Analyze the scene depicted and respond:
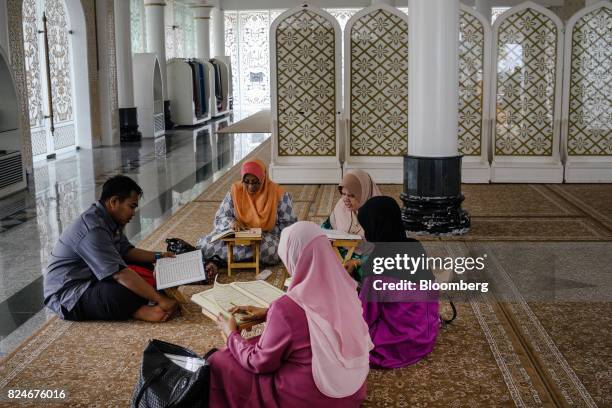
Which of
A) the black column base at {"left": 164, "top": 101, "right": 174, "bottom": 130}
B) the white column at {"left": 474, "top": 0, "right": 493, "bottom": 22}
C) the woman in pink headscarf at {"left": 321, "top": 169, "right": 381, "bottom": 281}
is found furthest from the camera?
the black column base at {"left": 164, "top": 101, "right": 174, "bottom": 130}

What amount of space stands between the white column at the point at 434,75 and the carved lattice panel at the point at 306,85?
7.39 ft

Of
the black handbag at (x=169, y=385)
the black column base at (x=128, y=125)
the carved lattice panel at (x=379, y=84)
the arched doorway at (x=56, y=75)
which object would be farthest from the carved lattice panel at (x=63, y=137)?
the black handbag at (x=169, y=385)

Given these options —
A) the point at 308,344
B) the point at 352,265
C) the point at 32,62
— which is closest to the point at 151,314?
the point at 352,265

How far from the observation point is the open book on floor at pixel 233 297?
3049 mm

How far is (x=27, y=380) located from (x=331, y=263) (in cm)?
155

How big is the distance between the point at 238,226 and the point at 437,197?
1827mm

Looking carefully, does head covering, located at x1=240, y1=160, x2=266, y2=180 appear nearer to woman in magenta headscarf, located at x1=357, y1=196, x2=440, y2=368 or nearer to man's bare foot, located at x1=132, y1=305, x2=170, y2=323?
man's bare foot, located at x1=132, y1=305, x2=170, y2=323

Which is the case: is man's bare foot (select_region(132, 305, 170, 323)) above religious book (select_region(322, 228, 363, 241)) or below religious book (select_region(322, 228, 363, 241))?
below

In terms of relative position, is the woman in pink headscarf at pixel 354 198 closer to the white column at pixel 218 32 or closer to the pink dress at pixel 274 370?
the pink dress at pixel 274 370

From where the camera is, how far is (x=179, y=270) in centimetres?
A: 374

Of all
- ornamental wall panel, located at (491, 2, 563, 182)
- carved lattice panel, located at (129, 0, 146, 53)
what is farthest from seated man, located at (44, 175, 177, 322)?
carved lattice panel, located at (129, 0, 146, 53)

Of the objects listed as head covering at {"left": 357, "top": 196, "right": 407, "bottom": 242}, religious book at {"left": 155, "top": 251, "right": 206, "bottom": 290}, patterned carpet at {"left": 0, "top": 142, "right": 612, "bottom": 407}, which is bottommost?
patterned carpet at {"left": 0, "top": 142, "right": 612, "bottom": 407}

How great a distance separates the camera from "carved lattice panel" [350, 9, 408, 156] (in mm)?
7656

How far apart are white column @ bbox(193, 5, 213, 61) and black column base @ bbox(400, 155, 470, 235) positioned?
12.2 meters
